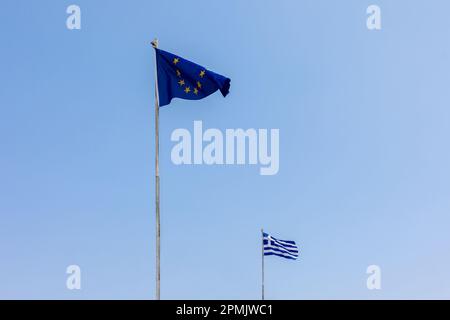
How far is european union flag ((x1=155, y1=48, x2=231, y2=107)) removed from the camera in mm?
28641

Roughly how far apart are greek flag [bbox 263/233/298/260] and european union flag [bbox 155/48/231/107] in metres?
16.5

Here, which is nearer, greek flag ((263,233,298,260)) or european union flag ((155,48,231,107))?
european union flag ((155,48,231,107))

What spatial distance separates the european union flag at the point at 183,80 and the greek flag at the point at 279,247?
16534mm

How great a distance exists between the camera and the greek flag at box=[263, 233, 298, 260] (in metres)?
42.9

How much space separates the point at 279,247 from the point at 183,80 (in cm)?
1729

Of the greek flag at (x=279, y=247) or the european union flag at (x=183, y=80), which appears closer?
the european union flag at (x=183, y=80)

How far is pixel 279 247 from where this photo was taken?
143ft

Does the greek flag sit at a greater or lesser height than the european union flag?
lesser

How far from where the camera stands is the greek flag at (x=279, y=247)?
42.9 meters

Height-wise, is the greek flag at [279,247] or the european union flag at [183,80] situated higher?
the european union flag at [183,80]
